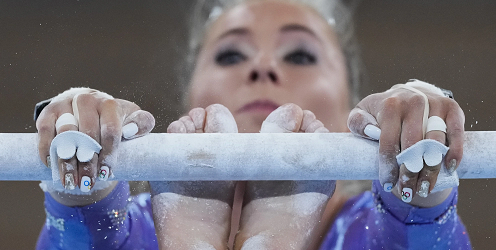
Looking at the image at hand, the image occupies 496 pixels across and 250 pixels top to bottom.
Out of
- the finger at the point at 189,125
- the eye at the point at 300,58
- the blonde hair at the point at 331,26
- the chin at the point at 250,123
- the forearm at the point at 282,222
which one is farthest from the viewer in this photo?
the blonde hair at the point at 331,26

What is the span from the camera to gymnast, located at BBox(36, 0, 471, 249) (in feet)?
1.83

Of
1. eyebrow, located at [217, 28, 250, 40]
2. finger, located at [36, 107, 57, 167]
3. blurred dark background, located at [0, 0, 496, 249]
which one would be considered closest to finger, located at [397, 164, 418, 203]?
finger, located at [36, 107, 57, 167]

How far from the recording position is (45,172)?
58 cm

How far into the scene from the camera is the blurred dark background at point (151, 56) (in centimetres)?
131

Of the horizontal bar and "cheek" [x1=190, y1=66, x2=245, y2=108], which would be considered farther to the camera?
"cheek" [x1=190, y1=66, x2=245, y2=108]

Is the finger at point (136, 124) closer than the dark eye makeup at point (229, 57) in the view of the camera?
Yes

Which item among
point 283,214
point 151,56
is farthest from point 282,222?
point 151,56

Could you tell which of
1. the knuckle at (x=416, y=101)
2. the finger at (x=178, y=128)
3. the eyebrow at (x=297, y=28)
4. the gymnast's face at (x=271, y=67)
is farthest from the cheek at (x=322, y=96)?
the knuckle at (x=416, y=101)

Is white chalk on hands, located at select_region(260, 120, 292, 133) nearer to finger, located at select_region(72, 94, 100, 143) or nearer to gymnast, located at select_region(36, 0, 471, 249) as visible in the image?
gymnast, located at select_region(36, 0, 471, 249)

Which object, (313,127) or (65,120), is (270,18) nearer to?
(313,127)

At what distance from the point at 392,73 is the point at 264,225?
0.88 m

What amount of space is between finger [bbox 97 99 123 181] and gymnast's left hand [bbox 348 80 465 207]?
11.1 inches

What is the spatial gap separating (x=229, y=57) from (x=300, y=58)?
0.16 meters

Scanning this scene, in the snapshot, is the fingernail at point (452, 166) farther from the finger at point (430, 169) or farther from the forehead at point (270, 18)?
the forehead at point (270, 18)
